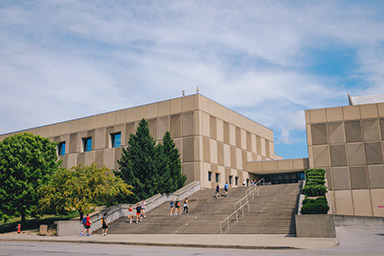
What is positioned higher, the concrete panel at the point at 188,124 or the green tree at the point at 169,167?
the concrete panel at the point at 188,124

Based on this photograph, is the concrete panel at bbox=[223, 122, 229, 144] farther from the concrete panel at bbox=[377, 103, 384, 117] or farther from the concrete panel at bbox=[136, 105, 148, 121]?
the concrete panel at bbox=[377, 103, 384, 117]

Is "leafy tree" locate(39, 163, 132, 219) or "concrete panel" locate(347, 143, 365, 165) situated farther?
"concrete panel" locate(347, 143, 365, 165)

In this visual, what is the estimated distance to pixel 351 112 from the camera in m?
44.2

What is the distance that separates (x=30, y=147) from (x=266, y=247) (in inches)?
1066

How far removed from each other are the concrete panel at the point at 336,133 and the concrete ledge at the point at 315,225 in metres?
25.1

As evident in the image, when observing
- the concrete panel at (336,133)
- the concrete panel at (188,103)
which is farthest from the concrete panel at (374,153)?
the concrete panel at (188,103)

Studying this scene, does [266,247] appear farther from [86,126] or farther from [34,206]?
[86,126]

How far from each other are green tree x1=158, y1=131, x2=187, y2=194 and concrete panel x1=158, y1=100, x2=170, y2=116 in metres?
4.73

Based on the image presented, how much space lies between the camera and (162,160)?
38969mm

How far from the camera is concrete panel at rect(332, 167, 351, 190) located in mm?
42562

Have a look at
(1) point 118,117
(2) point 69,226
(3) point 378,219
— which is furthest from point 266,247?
(1) point 118,117

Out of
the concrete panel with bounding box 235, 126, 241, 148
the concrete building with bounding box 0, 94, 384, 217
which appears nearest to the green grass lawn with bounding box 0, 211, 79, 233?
the concrete building with bounding box 0, 94, 384, 217

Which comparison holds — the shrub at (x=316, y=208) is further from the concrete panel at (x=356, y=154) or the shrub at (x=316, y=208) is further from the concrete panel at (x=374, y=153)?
the concrete panel at (x=374, y=153)

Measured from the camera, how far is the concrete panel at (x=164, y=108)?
47.8 meters
